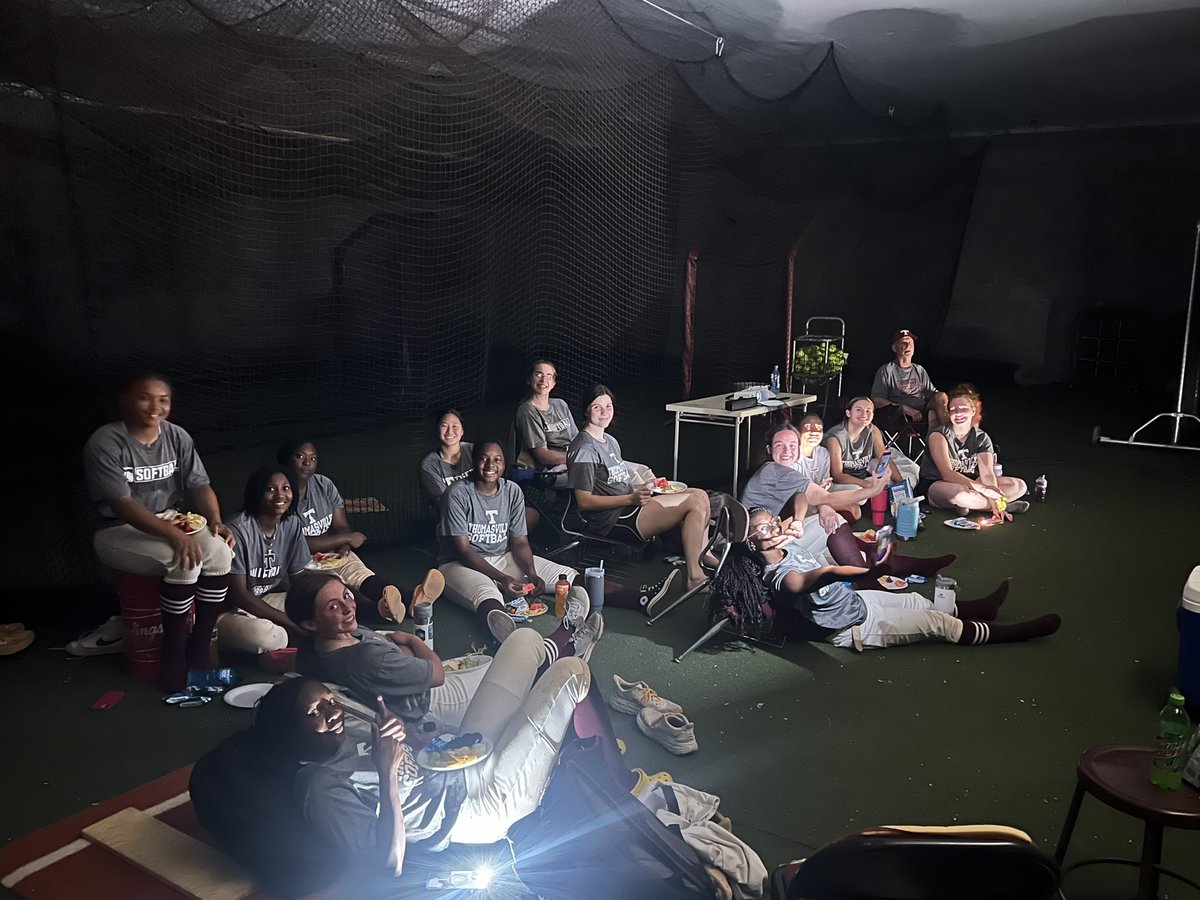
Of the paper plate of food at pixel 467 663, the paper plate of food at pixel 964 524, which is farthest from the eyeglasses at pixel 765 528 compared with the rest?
the paper plate of food at pixel 964 524

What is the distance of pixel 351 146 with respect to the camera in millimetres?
7738

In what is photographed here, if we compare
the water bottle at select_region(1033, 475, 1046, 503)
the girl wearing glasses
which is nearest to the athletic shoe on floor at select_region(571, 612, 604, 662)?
the girl wearing glasses

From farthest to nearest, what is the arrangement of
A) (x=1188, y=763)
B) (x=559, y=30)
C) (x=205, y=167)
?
(x=205, y=167) < (x=559, y=30) < (x=1188, y=763)

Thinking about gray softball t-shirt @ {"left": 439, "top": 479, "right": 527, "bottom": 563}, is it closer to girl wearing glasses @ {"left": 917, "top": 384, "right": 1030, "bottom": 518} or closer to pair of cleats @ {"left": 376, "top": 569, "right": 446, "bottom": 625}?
pair of cleats @ {"left": 376, "top": 569, "right": 446, "bottom": 625}

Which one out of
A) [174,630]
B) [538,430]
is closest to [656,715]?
[174,630]

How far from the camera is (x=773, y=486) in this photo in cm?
475

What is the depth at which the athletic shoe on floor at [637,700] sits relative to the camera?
371 cm

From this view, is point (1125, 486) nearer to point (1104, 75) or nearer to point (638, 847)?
point (1104, 75)

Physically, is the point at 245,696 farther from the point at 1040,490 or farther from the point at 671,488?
the point at 1040,490

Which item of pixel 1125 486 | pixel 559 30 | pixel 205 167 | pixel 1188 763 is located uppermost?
pixel 559 30

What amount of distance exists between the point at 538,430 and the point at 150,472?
8.17ft

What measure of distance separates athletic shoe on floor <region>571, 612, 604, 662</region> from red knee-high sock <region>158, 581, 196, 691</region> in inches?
65.2

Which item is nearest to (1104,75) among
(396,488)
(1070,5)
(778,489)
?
(1070,5)

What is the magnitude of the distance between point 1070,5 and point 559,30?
3.91 m
